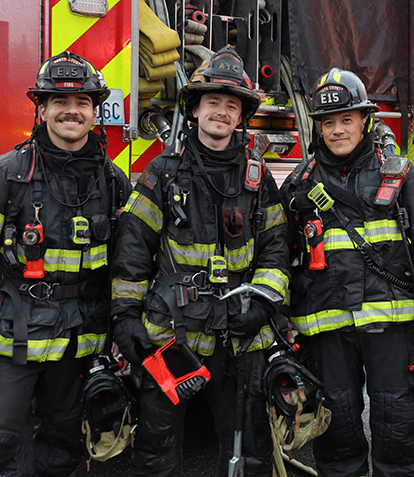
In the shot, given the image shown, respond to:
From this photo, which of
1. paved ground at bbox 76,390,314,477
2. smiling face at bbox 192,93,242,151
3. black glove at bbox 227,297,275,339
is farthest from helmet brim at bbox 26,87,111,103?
paved ground at bbox 76,390,314,477

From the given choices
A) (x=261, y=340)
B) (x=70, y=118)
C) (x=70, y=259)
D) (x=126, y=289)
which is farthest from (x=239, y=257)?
(x=70, y=118)

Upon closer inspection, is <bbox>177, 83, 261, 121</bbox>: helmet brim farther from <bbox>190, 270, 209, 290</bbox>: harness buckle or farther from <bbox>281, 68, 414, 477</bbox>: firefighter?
<bbox>190, 270, 209, 290</bbox>: harness buckle

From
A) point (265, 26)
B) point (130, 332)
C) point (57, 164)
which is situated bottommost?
point (130, 332)

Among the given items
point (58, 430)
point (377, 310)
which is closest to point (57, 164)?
point (58, 430)

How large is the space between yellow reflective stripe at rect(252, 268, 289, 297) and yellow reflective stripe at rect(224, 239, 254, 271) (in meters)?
0.07

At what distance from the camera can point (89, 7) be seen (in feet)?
9.37

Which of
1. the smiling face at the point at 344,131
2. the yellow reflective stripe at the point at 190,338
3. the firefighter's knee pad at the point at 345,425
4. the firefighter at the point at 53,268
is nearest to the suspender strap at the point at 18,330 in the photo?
the firefighter at the point at 53,268

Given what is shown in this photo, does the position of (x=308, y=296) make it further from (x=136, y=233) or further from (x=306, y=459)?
(x=306, y=459)

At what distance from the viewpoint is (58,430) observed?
2568 millimetres

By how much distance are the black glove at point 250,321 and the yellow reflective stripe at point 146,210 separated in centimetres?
53

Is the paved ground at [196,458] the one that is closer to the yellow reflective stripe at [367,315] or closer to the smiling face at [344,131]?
the yellow reflective stripe at [367,315]

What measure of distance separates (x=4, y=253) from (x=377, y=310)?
5.48ft

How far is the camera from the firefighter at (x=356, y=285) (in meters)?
2.53

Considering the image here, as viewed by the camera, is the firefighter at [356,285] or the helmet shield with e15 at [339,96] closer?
the firefighter at [356,285]
